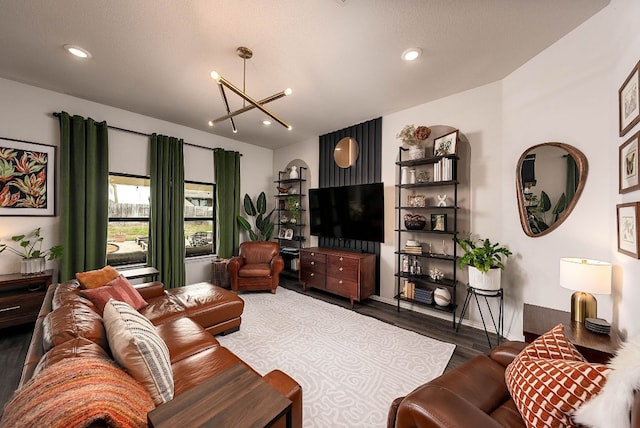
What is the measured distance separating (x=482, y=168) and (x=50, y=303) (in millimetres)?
4265

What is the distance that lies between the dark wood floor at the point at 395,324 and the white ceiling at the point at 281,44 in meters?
2.86

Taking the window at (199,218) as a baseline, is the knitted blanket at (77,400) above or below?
below

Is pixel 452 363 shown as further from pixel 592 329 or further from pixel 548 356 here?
pixel 548 356

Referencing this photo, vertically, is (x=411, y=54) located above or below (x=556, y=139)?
above

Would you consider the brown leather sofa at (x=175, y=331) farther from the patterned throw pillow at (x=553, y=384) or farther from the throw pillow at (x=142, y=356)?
the patterned throw pillow at (x=553, y=384)

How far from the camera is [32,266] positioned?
2.75 m

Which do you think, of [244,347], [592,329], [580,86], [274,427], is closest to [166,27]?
[274,427]

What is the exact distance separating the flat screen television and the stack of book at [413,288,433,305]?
2.79 ft

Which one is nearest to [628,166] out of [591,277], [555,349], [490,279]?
[591,277]

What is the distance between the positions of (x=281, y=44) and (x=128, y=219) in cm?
346

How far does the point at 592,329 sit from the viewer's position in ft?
5.11

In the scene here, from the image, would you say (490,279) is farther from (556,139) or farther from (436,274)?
(556,139)

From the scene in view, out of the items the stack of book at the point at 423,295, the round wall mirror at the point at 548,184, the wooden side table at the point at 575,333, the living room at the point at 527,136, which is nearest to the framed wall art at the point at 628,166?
the living room at the point at 527,136

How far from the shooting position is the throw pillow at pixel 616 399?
73cm
